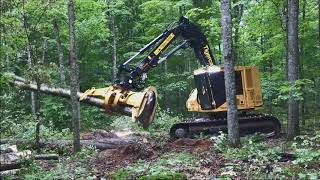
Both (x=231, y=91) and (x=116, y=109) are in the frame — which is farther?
(x=116, y=109)

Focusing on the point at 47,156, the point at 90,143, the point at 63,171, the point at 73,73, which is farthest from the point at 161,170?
the point at 90,143

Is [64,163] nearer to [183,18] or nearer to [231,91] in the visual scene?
[231,91]

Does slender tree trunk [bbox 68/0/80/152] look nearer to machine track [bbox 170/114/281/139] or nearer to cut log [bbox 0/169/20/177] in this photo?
cut log [bbox 0/169/20/177]

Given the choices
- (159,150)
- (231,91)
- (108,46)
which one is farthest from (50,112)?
(231,91)

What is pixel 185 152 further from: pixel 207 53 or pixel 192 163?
pixel 207 53

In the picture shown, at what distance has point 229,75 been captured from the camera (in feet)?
42.1

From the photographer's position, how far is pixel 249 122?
16.3m

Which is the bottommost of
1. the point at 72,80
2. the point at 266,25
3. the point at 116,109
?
the point at 116,109

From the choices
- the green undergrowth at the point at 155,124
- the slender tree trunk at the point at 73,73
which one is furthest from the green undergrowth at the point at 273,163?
the green undergrowth at the point at 155,124

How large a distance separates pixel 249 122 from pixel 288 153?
5.43 meters

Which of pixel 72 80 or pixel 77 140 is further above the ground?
pixel 72 80

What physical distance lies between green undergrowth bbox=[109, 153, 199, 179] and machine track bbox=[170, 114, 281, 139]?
4.92 m

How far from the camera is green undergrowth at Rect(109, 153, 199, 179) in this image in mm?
8391

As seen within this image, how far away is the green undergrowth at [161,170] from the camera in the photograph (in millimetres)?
8391
